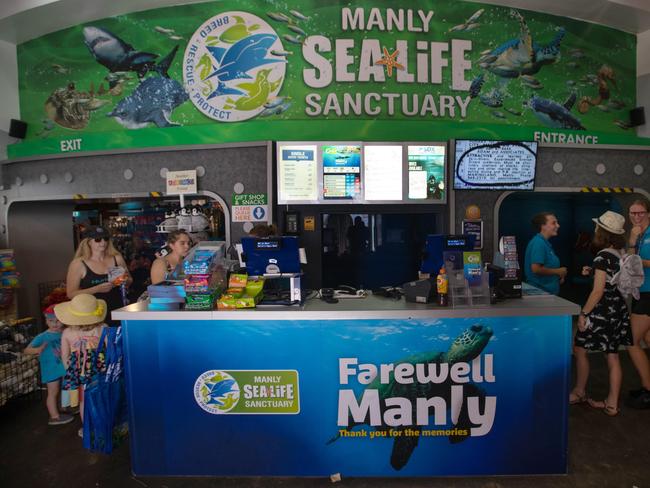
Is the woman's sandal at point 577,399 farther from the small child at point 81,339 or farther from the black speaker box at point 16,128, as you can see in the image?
the black speaker box at point 16,128

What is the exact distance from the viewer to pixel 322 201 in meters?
3.93

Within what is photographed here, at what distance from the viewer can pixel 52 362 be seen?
3.08 metres

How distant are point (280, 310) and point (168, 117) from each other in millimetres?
3285

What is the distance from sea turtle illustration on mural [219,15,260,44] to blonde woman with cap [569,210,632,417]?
4.02m

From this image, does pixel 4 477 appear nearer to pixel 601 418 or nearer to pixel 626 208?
pixel 601 418

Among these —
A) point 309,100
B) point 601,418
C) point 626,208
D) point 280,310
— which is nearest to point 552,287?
point 601,418

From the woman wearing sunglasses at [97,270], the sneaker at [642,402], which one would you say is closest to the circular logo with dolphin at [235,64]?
the woman wearing sunglasses at [97,270]

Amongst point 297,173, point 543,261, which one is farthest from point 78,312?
point 543,261

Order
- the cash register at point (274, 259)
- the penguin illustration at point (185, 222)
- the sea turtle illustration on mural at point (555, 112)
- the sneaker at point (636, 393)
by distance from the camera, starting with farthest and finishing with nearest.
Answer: the sea turtle illustration on mural at point (555, 112) → the penguin illustration at point (185, 222) → the sneaker at point (636, 393) → the cash register at point (274, 259)

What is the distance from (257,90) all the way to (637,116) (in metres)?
4.76

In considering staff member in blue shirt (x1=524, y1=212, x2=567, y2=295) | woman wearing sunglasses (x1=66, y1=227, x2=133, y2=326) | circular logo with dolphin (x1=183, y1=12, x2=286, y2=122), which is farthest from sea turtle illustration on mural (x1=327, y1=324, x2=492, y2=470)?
circular logo with dolphin (x1=183, y1=12, x2=286, y2=122)

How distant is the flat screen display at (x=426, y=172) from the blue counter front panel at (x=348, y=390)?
6.39 ft

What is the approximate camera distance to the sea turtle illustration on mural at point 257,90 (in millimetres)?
4348

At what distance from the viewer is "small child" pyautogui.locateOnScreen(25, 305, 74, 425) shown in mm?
3078
